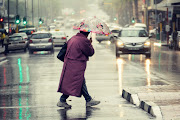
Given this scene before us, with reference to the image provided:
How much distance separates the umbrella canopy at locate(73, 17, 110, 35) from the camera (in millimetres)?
10923

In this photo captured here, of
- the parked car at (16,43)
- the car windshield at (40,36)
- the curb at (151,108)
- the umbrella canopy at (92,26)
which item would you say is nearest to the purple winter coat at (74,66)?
the umbrella canopy at (92,26)

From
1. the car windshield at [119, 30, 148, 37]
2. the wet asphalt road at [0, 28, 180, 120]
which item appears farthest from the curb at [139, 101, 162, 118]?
the car windshield at [119, 30, 148, 37]

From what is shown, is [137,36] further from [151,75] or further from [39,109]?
[39,109]

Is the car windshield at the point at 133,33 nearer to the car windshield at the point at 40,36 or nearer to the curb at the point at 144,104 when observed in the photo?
the car windshield at the point at 40,36

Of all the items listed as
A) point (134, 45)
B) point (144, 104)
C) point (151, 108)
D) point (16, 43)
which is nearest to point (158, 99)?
Answer: point (144, 104)

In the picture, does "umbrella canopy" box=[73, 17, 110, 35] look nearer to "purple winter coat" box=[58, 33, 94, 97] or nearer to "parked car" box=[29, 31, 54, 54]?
"purple winter coat" box=[58, 33, 94, 97]

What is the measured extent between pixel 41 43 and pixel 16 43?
4561mm

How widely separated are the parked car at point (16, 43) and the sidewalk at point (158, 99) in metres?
27.9

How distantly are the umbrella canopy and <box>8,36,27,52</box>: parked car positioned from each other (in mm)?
29463

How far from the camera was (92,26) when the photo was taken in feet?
36.0

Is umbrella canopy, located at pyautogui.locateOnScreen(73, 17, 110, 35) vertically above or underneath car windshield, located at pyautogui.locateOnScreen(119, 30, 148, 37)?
above

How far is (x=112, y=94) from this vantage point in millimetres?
13102

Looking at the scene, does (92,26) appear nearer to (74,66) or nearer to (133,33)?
(74,66)

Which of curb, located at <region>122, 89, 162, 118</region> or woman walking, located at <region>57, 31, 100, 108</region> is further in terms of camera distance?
woman walking, located at <region>57, 31, 100, 108</region>
